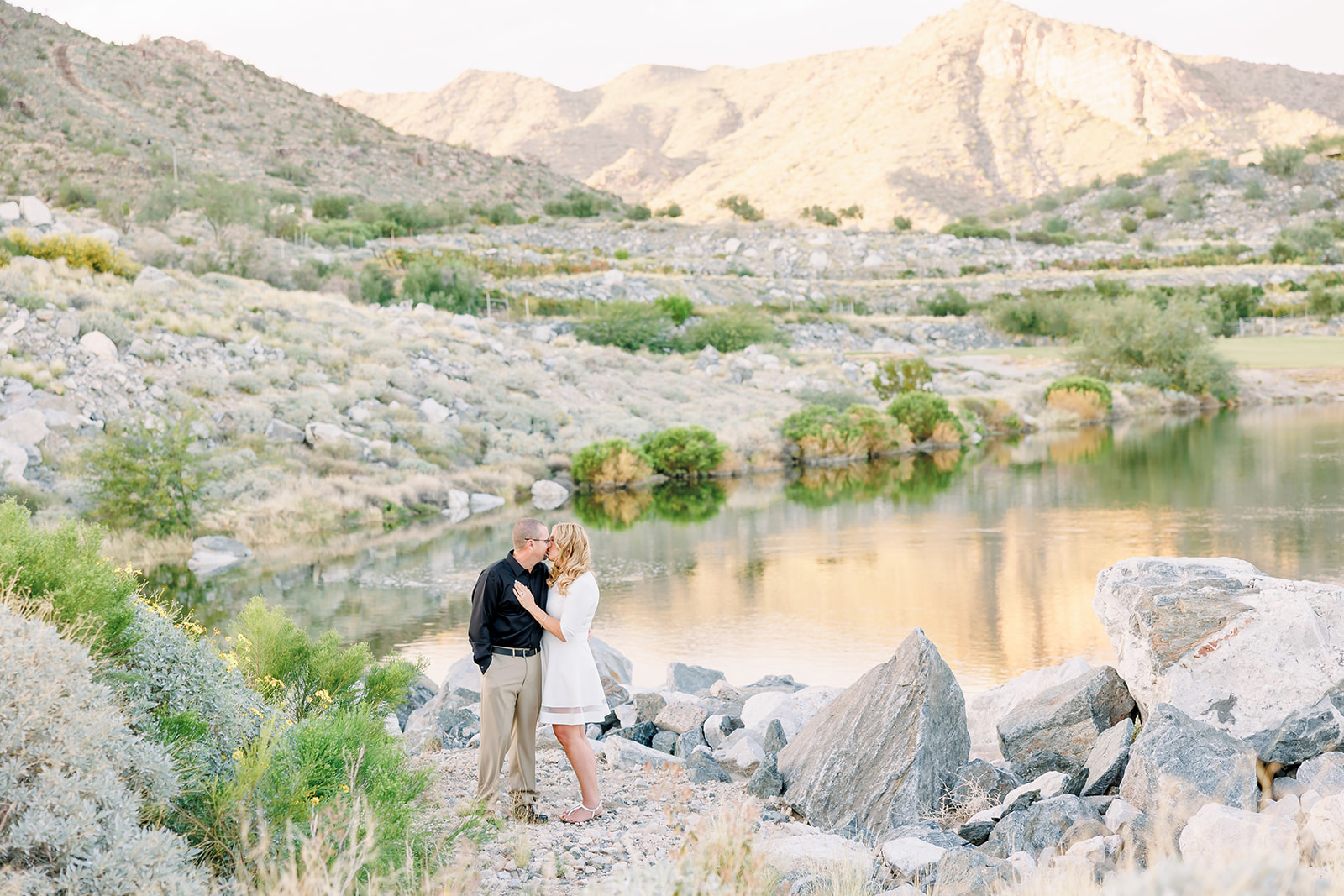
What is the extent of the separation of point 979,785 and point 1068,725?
0.90 m

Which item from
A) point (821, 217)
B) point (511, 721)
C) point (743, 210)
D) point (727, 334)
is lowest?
point (511, 721)

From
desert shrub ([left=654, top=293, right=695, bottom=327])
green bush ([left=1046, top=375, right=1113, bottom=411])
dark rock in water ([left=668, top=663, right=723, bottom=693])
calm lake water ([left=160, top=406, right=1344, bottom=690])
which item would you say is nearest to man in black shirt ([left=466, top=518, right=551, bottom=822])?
dark rock in water ([left=668, top=663, right=723, bottom=693])

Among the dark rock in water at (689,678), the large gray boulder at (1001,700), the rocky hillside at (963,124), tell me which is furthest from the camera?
the rocky hillside at (963,124)

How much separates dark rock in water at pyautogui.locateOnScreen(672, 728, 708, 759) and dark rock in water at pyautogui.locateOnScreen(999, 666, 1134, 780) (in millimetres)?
2072

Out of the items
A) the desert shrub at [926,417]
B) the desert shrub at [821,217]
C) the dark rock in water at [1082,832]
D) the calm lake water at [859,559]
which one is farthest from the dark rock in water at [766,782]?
the desert shrub at [821,217]

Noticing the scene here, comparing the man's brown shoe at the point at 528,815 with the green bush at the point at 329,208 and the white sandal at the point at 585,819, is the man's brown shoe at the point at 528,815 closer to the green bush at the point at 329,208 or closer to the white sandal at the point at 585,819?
the white sandal at the point at 585,819

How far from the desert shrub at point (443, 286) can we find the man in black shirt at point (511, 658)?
34.8 m

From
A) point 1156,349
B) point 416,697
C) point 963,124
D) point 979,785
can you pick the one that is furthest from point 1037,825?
point 963,124

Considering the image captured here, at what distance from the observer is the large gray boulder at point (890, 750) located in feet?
19.2

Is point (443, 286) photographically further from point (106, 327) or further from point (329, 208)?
point (329, 208)

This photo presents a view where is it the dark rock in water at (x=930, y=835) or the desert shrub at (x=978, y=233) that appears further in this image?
the desert shrub at (x=978, y=233)

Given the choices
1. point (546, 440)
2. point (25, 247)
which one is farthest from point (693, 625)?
point (25, 247)

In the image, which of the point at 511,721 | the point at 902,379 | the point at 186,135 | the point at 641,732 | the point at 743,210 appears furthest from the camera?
the point at 743,210

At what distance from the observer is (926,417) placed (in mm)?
30297
